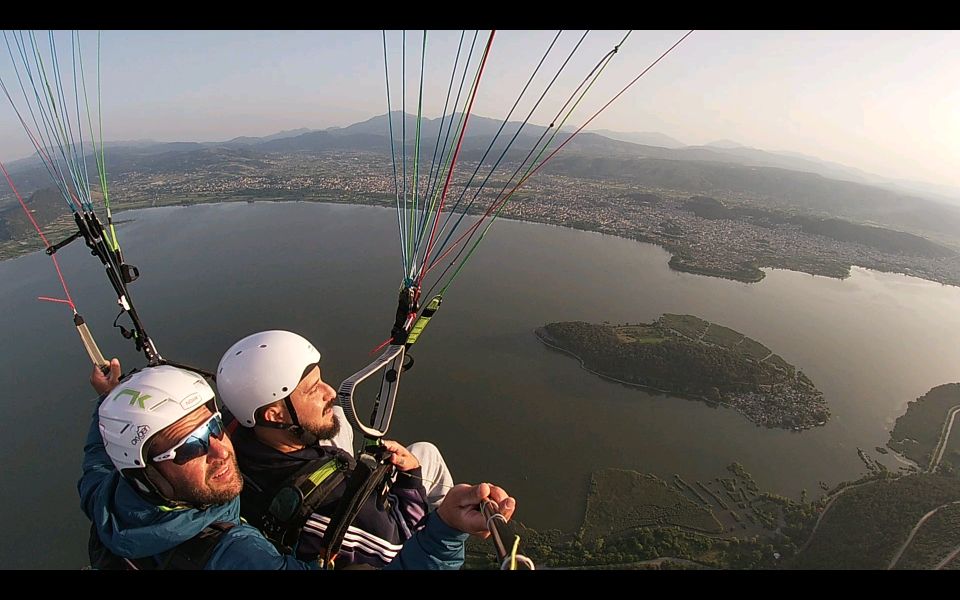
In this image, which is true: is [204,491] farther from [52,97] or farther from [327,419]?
[52,97]

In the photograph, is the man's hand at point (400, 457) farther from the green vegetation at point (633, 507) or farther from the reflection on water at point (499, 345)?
the reflection on water at point (499, 345)

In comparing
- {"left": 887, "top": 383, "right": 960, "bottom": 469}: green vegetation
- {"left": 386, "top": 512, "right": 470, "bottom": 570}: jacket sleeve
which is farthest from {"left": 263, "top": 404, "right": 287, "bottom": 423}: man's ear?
{"left": 887, "top": 383, "right": 960, "bottom": 469}: green vegetation

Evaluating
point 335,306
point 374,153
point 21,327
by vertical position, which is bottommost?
point 21,327

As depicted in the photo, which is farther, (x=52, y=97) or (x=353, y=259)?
(x=353, y=259)

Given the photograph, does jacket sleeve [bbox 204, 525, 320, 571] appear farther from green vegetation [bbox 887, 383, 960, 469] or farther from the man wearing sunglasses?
green vegetation [bbox 887, 383, 960, 469]
